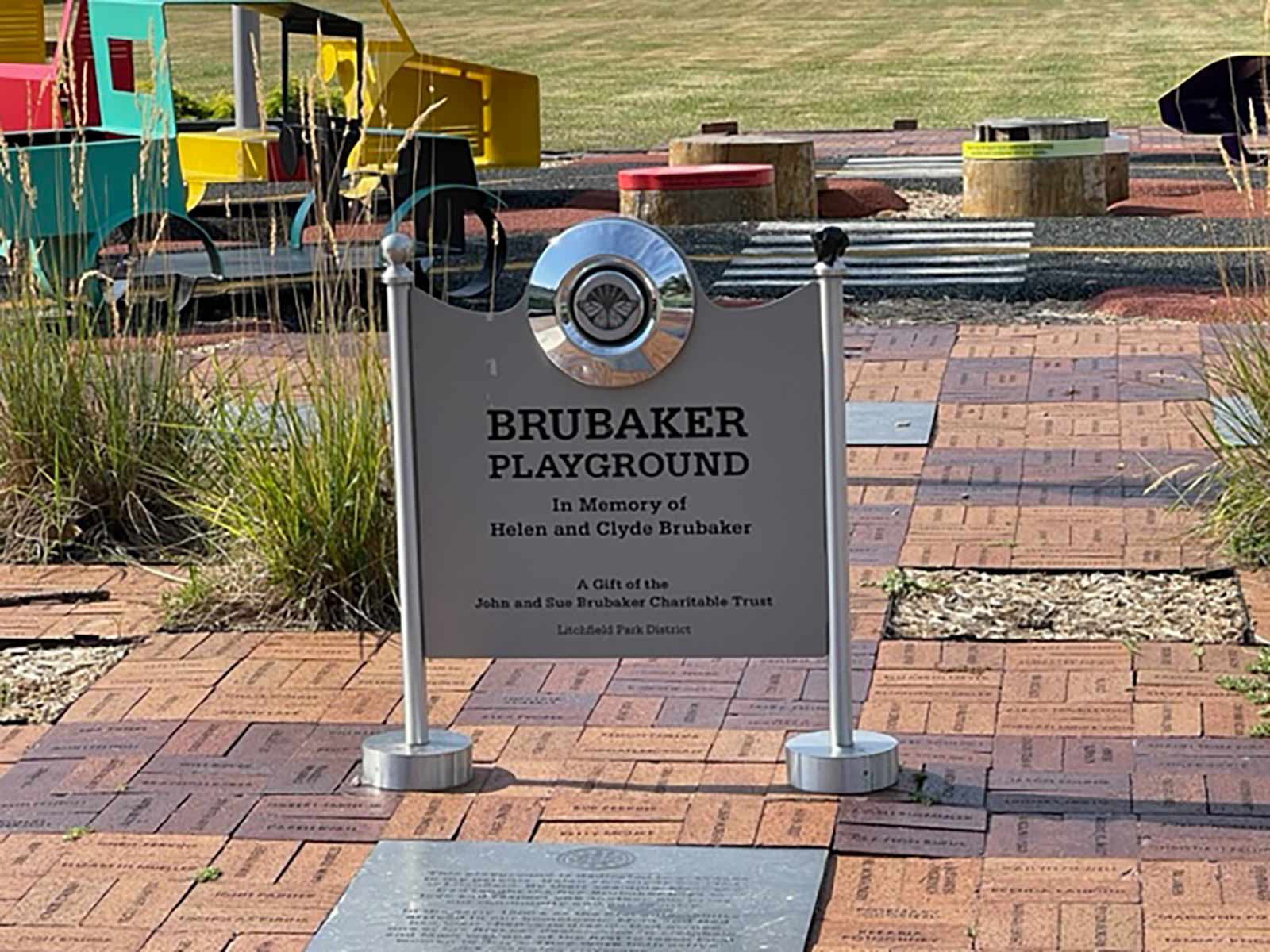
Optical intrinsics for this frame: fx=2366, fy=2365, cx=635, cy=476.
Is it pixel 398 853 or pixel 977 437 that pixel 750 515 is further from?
pixel 977 437

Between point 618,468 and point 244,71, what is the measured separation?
11.9 meters

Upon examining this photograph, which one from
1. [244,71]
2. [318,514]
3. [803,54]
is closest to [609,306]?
[318,514]

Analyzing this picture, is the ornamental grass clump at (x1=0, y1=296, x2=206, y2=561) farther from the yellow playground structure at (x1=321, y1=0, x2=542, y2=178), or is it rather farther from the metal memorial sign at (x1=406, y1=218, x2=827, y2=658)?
the yellow playground structure at (x1=321, y1=0, x2=542, y2=178)

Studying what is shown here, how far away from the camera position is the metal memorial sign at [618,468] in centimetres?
489

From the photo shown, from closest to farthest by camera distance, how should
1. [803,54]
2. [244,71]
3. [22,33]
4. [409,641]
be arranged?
[409,641], [244,71], [22,33], [803,54]

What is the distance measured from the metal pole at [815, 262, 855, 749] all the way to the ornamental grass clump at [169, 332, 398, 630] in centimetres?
170

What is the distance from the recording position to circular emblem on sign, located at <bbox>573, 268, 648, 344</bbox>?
15.8ft

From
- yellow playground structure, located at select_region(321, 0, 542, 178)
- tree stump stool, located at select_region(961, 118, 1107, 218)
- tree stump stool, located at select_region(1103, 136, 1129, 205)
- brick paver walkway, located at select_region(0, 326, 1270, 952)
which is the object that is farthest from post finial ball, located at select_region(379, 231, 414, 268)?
yellow playground structure, located at select_region(321, 0, 542, 178)

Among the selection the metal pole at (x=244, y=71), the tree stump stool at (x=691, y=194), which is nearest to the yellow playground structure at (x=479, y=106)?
the metal pole at (x=244, y=71)

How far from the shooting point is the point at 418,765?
16.7ft

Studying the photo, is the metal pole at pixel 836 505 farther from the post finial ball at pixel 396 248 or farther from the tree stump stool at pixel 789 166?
the tree stump stool at pixel 789 166

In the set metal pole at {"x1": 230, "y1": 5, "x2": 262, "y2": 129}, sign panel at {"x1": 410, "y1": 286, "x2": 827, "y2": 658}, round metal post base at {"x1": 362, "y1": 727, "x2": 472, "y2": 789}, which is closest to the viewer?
sign panel at {"x1": 410, "y1": 286, "x2": 827, "y2": 658}

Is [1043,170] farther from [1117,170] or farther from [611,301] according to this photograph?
[611,301]

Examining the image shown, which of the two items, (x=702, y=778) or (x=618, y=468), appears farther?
(x=702, y=778)
